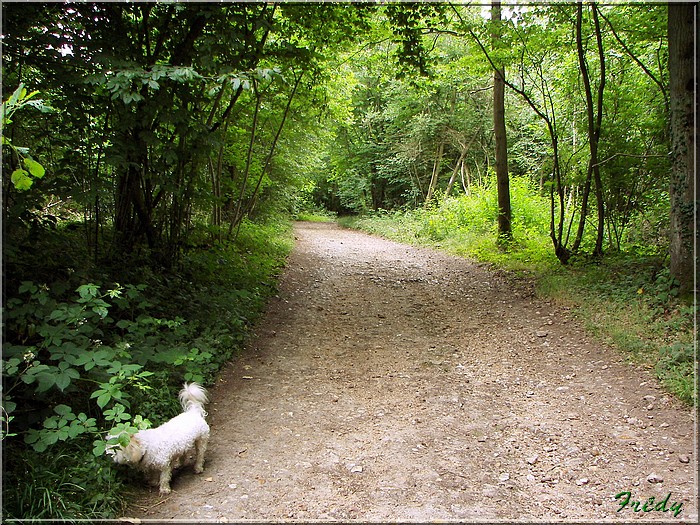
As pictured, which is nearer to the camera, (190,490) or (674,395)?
(190,490)

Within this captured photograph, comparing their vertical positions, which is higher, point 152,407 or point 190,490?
point 152,407

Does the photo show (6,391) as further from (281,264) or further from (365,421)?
(281,264)

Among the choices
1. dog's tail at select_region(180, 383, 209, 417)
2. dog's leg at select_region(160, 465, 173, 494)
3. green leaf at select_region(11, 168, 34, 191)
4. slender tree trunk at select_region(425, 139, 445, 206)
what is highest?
slender tree trunk at select_region(425, 139, 445, 206)

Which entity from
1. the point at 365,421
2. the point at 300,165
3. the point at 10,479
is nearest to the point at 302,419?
the point at 365,421

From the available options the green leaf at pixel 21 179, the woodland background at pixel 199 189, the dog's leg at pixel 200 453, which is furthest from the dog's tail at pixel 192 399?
the green leaf at pixel 21 179

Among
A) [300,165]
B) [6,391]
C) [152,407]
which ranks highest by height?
[300,165]

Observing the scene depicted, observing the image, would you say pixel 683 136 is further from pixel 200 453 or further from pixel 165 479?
pixel 165 479

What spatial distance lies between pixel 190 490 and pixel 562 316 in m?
5.63

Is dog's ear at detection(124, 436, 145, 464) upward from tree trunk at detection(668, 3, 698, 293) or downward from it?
downward

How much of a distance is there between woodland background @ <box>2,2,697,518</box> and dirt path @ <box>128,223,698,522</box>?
0.52 m

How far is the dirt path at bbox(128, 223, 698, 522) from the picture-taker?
3223mm

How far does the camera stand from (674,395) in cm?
439

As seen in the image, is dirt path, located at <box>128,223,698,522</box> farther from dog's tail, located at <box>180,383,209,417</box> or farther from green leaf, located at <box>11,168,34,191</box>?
green leaf, located at <box>11,168,34,191</box>

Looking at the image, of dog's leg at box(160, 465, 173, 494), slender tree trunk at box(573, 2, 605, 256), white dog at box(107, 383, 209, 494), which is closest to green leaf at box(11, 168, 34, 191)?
white dog at box(107, 383, 209, 494)
